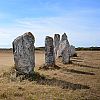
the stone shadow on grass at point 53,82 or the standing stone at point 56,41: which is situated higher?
the standing stone at point 56,41

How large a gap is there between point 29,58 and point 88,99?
7654 millimetres

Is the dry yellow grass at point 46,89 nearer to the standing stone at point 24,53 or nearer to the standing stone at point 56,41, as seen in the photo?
the standing stone at point 24,53

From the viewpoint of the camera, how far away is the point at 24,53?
21.6 metres

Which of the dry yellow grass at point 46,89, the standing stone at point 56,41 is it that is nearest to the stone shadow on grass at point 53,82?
the dry yellow grass at point 46,89

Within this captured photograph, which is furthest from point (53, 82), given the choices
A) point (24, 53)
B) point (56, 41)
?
point (56, 41)

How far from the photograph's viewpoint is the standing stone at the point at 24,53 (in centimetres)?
2122

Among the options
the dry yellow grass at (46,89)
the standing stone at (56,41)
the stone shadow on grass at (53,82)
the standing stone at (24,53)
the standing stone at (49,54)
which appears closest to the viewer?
the dry yellow grass at (46,89)

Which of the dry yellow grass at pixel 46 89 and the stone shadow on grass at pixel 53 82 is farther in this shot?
the stone shadow on grass at pixel 53 82

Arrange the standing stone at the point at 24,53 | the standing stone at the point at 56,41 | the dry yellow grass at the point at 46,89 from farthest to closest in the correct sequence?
1. the standing stone at the point at 56,41
2. the standing stone at the point at 24,53
3. the dry yellow grass at the point at 46,89

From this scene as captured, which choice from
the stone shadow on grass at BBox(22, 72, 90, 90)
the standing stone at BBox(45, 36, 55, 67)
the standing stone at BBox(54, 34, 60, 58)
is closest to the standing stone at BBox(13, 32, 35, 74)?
the stone shadow on grass at BBox(22, 72, 90, 90)

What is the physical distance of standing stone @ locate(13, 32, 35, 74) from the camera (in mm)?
21219

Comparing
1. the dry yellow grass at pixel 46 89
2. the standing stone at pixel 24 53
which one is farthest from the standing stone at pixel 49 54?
the dry yellow grass at pixel 46 89

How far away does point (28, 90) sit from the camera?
1636 cm

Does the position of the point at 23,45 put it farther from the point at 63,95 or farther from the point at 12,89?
the point at 63,95
